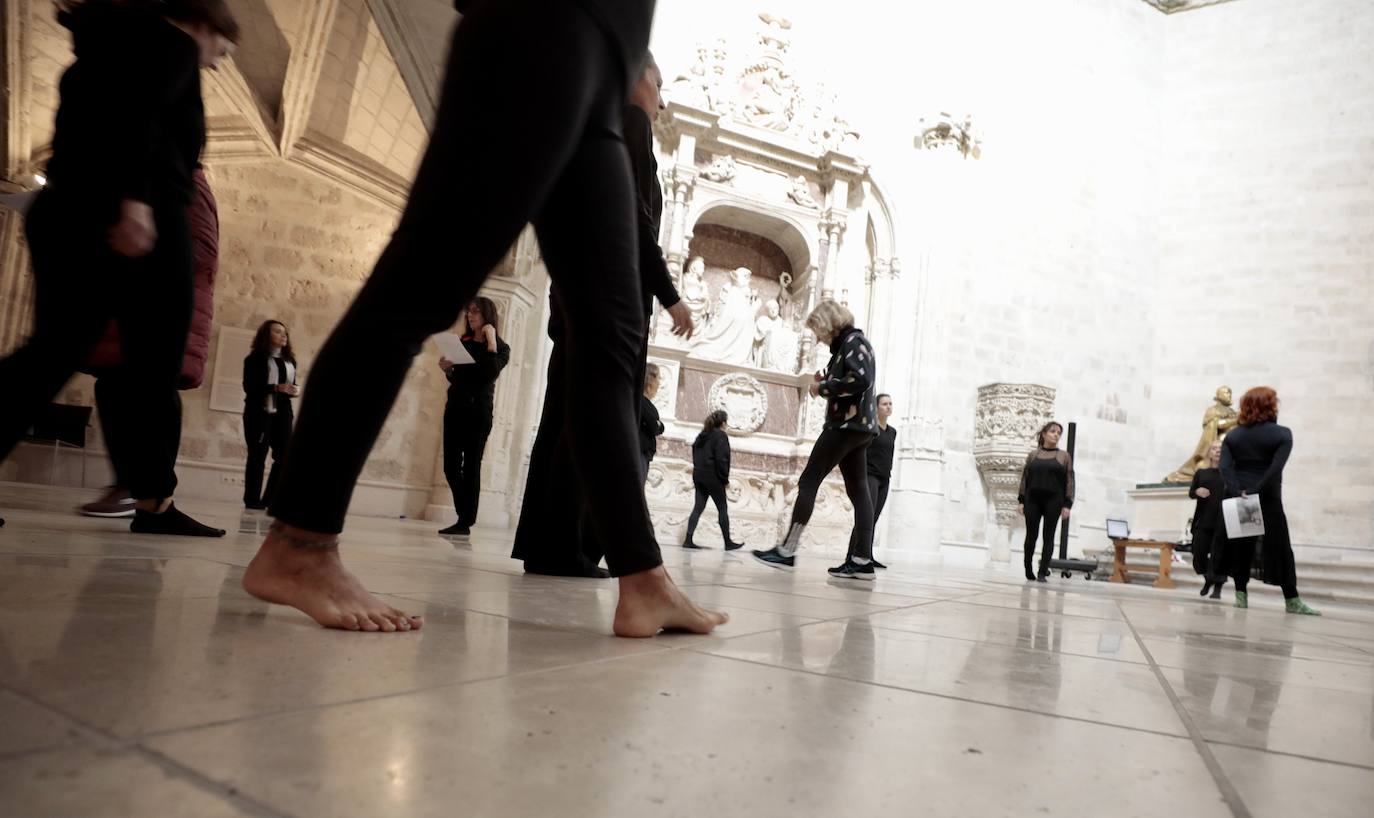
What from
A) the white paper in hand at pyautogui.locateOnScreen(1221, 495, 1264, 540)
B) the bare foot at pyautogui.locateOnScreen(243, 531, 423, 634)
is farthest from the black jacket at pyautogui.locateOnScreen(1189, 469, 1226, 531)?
the bare foot at pyautogui.locateOnScreen(243, 531, 423, 634)

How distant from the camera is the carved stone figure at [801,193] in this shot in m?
10.8

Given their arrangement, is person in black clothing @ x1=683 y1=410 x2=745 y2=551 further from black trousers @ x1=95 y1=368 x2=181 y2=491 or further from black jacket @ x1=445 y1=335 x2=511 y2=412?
black trousers @ x1=95 y1=368 x2=181 y2=491

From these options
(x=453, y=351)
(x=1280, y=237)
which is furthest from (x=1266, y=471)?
(x=1280, y=237)

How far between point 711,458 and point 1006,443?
16.8ft

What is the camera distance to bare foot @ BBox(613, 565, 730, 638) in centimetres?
143

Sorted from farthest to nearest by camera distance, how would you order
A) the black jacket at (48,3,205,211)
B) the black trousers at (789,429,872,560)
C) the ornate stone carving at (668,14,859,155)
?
the ornate stone carving at (668,14,859,155) < the black trousers at (789,429,872,560) < the black jacket at (48,3,205,211)

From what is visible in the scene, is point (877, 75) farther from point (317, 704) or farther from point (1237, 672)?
point (317, 704)

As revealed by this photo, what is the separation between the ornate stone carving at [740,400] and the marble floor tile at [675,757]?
9.14m

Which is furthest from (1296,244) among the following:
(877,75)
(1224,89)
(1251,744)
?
(1251,744)

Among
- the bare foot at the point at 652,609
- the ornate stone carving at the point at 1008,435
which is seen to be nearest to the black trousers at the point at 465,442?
the bare foot at the point at 652,609

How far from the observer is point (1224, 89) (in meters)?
13.7

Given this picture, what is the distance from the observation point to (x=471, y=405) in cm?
539

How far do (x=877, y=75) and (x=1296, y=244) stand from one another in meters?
7.16

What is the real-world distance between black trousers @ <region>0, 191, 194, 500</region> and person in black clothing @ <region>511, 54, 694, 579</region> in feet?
3.62
